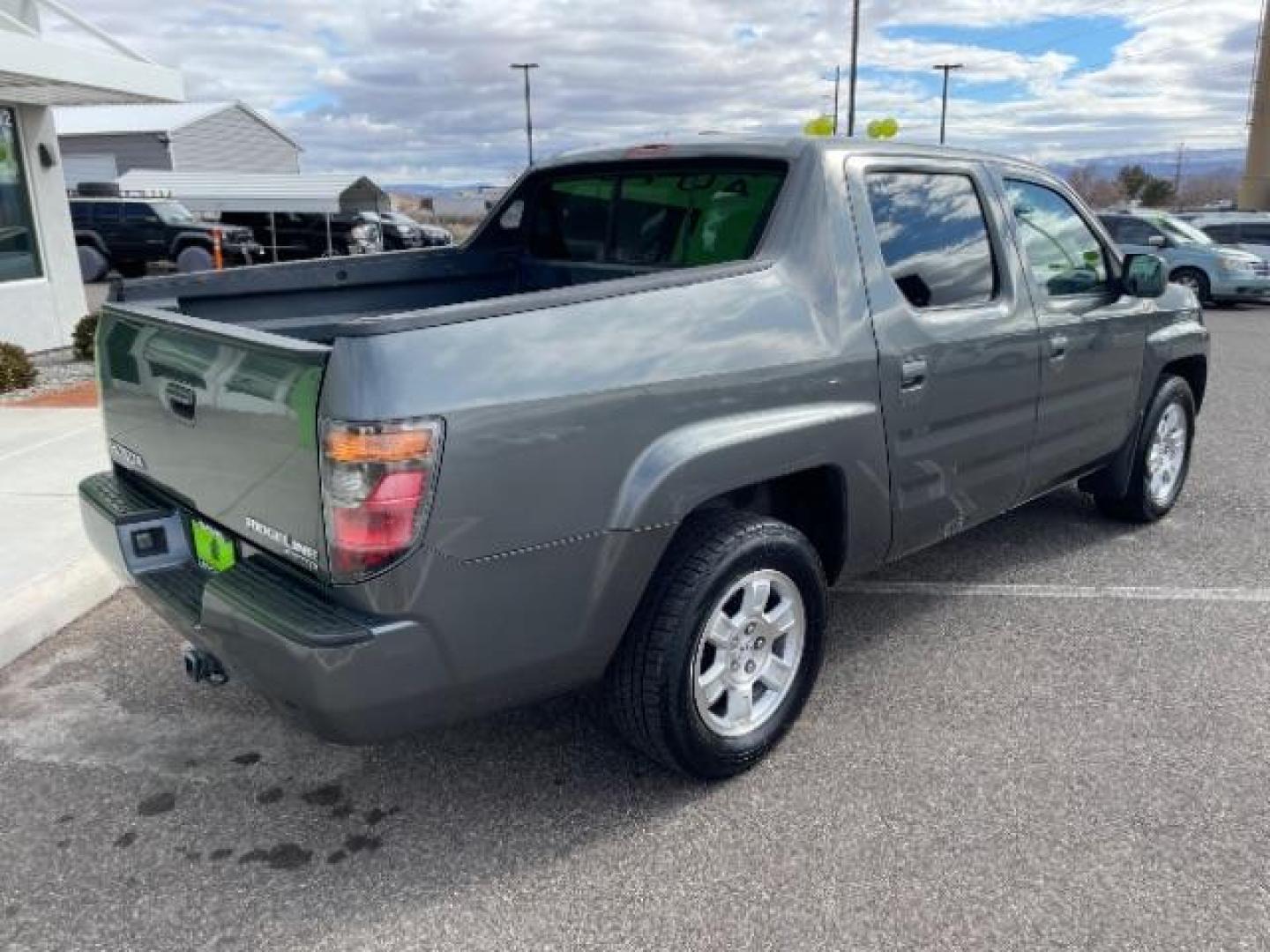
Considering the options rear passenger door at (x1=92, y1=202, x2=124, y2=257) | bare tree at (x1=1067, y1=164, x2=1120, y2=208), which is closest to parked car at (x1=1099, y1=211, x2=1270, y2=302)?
rear passenger door at (x1=92, y1=202, x2=124, y2=257)

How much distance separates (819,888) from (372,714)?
1176 mm

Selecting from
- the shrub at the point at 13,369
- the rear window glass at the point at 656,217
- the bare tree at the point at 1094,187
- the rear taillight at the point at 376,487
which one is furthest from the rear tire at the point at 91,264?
the bare tree at the point at 1094,187

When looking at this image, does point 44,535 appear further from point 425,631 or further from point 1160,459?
point 1160,459

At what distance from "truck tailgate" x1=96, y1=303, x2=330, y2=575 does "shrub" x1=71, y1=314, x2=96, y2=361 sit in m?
7.84

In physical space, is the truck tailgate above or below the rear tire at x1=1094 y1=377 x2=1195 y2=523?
above

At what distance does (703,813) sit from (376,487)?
1363 mm

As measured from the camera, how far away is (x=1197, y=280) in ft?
56.6

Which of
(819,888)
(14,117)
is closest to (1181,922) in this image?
(819,888)

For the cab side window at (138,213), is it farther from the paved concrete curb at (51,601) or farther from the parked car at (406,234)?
the paved concrete curb at (51,601)

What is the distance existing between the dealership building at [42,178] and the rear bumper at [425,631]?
9.22 metres

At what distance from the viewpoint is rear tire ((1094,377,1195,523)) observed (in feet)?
16.9

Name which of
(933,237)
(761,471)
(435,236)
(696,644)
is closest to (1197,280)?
(933,237)

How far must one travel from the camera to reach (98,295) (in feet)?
60.1

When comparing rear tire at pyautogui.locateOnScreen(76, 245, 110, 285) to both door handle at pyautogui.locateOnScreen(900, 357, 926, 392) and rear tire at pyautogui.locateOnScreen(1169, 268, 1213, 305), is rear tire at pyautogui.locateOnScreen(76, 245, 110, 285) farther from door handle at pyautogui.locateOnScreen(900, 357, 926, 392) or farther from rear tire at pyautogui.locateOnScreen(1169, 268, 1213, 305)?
door handle at pyautogui.locateOnScreen(900, 357, 926, 392)
